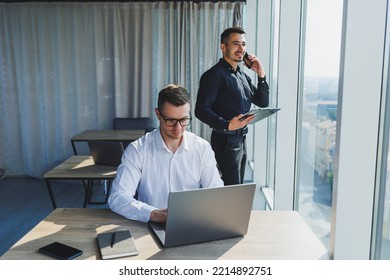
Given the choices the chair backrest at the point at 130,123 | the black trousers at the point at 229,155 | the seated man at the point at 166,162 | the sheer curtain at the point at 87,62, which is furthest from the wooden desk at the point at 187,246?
the sheer curtain at the point at 87,62

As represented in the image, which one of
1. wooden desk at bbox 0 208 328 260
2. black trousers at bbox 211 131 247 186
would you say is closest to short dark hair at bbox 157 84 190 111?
wooden desk at bbox 0 208 328 260

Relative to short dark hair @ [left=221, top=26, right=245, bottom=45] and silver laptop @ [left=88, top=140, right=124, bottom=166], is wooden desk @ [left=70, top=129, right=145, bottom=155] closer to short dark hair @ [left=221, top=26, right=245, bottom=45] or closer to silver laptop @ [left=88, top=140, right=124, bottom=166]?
silver laptop @ [left=88, top=140, right=124, bottom=166]

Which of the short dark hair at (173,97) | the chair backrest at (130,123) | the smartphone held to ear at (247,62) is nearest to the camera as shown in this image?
the short dark hair at (173,97)

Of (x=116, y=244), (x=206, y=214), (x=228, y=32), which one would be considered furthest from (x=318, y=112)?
(x=116, y=244)

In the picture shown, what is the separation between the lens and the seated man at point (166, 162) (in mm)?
1790

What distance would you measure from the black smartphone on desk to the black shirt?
135 cm

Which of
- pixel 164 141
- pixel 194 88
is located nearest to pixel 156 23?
pixel 194 88

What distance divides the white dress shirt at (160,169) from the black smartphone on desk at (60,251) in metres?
0.37

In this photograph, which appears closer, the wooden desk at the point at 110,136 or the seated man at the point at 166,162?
the seated man at the point at 166,162

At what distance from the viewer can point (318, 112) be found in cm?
234

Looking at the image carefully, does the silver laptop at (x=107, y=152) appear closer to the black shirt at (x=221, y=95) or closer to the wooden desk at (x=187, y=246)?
the black shirt at (x=221, y=95)

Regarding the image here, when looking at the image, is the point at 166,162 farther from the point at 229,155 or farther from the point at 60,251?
the point at 229,155

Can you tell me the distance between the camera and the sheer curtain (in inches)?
210

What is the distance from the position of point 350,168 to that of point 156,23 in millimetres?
4292
